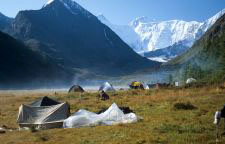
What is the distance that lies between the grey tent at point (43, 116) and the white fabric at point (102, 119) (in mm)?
2079

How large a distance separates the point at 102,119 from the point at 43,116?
5784 mm

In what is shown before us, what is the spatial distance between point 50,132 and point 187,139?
9852 millimetres

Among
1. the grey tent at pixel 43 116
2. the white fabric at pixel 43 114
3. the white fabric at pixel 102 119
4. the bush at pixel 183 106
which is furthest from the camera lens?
the bush at pixel 183 106

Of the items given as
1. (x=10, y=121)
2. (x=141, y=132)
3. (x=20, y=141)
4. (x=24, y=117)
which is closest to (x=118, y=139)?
(x=141, y=132)

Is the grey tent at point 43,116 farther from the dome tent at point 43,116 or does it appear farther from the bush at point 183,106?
the bush at point 183,106

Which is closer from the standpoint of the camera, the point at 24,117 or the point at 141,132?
the point at 141,132

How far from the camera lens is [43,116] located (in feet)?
91.2

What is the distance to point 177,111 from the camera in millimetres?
28359

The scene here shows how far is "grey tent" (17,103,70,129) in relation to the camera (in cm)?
2673

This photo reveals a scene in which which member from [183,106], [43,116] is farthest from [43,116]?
[183,106]

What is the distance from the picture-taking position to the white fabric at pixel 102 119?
24.2 metres

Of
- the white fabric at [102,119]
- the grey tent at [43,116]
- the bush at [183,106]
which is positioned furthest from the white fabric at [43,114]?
the bush at [183,106]

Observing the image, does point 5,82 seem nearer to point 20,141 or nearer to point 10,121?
point 10,121

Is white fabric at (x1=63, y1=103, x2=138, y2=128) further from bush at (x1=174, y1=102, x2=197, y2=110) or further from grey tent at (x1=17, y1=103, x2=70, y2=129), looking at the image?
bush at (x1=174, y1=102, x2=197, y2=110)
